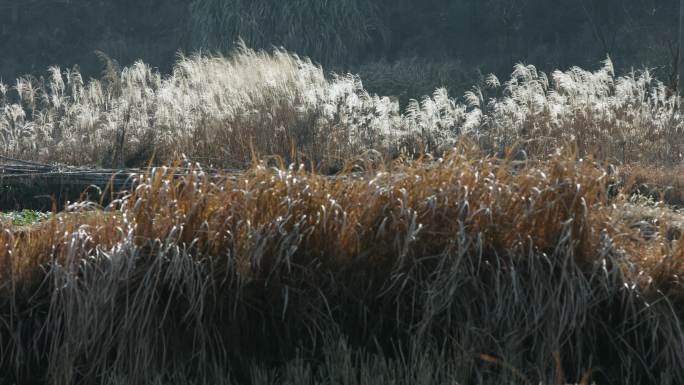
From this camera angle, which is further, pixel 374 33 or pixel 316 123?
pixel 374 33

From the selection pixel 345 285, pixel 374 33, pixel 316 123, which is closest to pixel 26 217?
pixel 345 285

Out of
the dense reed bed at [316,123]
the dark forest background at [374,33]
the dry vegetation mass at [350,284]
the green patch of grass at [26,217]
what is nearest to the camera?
the dry vegetation mass at [350,284]

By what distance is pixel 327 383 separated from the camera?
483 centimetres

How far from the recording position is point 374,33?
95.6 ft

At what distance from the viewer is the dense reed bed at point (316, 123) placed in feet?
34.2

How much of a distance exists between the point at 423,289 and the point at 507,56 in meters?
22.4

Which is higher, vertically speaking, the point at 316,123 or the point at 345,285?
the point at 316,123

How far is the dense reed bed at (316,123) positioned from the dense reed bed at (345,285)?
4.45 m

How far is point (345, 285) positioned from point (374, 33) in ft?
79.7

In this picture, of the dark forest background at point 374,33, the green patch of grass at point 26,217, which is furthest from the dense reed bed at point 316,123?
the dark forest background at point 374,33

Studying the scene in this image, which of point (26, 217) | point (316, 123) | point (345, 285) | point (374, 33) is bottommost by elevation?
point (345, 285)

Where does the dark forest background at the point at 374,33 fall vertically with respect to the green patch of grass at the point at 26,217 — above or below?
above

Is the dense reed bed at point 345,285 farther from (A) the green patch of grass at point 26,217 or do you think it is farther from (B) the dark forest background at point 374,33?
(B) the dark forest background at point 374,33

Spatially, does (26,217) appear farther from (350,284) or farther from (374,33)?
(374,33)
